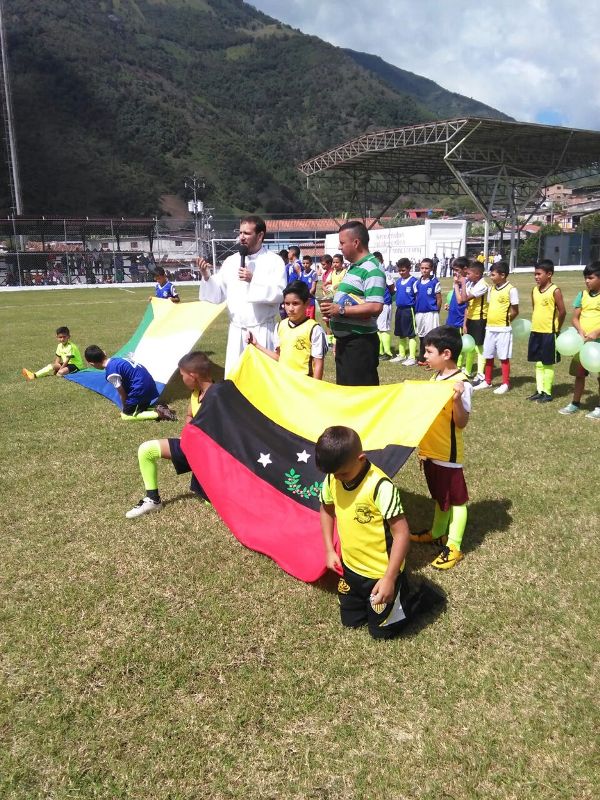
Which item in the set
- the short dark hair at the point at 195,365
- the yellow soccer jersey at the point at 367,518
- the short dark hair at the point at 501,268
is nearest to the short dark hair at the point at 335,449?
the yellow soccer jersey at the point at 367,518

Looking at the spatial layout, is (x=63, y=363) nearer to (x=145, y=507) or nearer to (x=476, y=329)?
(x=145, y=507)

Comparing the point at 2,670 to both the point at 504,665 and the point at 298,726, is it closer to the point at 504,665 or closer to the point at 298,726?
the point at 298,726

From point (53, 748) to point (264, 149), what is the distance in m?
158

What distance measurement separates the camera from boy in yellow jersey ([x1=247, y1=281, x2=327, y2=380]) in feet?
19.3

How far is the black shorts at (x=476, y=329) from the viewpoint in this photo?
10.2 meters

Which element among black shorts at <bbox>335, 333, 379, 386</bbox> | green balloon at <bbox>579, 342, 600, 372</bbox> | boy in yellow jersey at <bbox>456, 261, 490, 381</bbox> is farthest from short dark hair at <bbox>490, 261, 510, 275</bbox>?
black shorts at <bbox>335, 333, 379, 386</bbox>

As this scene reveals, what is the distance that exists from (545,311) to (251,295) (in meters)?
4.86

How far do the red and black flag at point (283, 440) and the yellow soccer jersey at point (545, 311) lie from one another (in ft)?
16.9

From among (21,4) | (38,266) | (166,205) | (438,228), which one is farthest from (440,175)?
(21,4)

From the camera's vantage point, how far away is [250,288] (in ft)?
19.6

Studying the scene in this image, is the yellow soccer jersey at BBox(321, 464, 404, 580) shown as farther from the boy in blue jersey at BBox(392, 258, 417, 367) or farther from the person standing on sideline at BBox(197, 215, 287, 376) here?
the boy in blue jersey at BBox(392, 258, 417, 367)

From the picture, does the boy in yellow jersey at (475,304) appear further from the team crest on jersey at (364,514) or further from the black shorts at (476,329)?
the team crest on jersey at (364,514)

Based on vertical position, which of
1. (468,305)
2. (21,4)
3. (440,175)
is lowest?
(468,305)

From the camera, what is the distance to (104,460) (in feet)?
22.1
